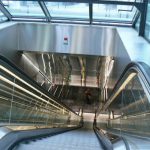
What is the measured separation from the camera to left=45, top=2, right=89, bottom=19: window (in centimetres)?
1492

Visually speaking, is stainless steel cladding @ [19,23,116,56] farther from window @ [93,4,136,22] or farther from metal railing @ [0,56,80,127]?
metal railing @ [0,56,80,127]

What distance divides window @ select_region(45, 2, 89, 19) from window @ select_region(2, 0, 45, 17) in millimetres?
495

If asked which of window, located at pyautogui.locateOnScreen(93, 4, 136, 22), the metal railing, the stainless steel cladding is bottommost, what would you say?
the metal railing

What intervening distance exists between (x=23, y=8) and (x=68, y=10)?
5.99ft

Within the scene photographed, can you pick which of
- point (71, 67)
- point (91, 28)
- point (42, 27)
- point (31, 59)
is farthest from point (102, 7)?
point (71, 67)

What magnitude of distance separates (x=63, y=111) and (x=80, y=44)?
2.81 m

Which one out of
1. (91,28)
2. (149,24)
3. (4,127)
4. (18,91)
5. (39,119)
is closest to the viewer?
(4,127)

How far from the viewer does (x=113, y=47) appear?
16.0m

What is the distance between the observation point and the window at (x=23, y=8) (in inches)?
597

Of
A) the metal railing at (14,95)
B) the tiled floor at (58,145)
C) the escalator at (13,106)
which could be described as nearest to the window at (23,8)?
the metal railing at (14,95)

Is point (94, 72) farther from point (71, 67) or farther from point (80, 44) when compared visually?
point (80, 44)

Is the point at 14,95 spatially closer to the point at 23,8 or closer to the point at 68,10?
the point at 68,10

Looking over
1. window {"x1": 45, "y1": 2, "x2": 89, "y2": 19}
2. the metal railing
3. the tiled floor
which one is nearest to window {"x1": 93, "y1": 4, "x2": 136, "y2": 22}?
window {"x1": 45, "y1": 2, "x2": 89, "y2": 19}

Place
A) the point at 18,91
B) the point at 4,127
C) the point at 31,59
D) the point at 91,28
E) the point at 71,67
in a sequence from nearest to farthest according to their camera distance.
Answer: the point at 4,127
the point at 18,91
the point at 91,28
the point at 31,59
the point at 71,67
